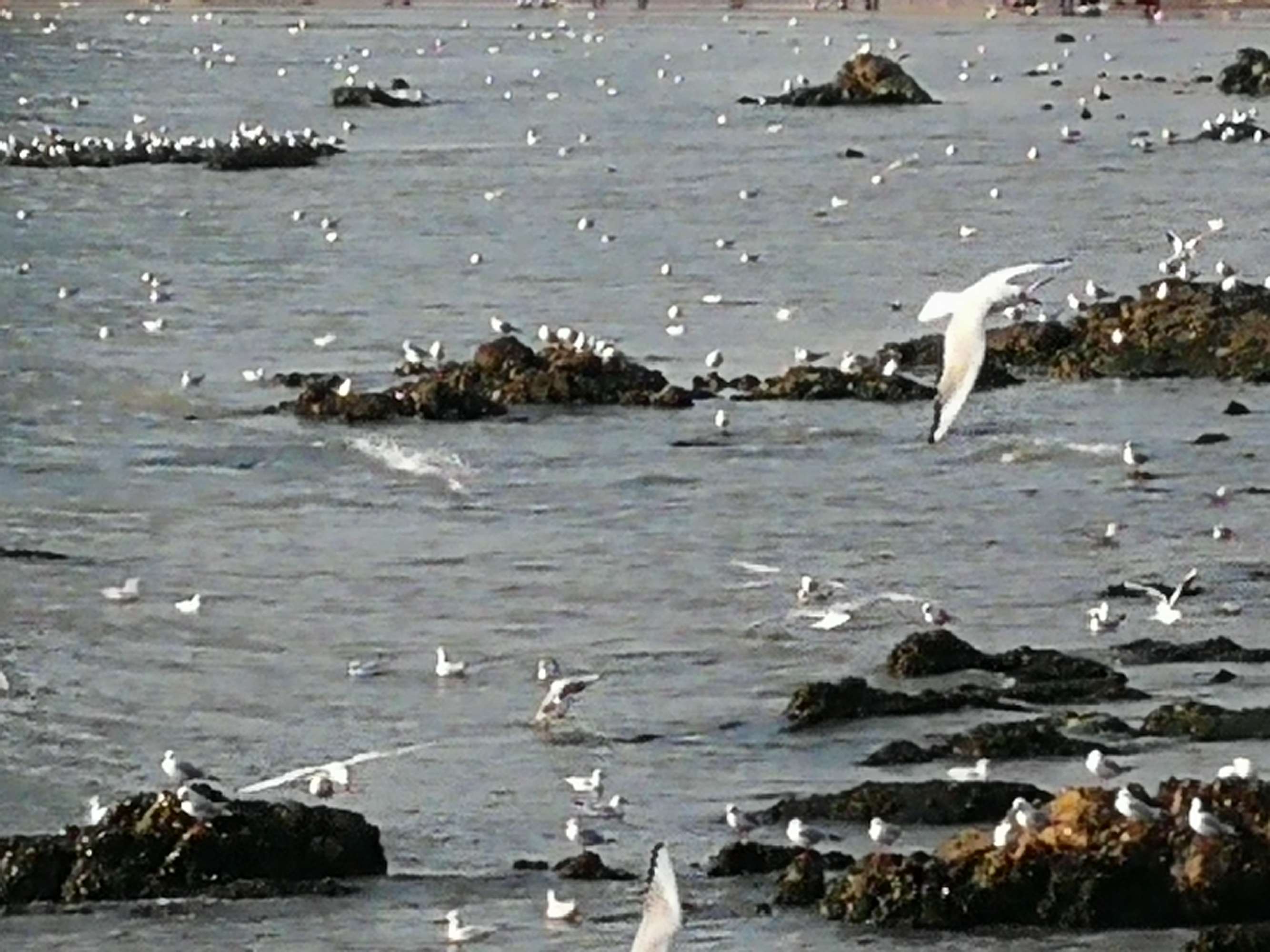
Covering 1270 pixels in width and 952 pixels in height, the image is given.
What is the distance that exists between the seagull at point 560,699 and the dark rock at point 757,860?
11.1ft

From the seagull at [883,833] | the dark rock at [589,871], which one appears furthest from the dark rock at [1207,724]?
the dark rock at [589,871]

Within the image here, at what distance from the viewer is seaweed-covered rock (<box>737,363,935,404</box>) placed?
34156 mm

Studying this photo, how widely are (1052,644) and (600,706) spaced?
3.06 metres

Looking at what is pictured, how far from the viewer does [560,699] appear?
2219cm

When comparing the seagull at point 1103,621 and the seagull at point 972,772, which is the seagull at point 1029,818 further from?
the seagull at point 1103,621

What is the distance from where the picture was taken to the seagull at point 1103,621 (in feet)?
79.6

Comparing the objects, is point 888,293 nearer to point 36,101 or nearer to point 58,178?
point 58,178

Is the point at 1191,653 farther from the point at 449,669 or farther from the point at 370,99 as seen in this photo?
the point at 370,99

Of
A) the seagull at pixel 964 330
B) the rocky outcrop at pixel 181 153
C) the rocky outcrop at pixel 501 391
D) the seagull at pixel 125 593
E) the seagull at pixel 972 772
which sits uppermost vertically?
the rocky outcrop at pixel 181 153

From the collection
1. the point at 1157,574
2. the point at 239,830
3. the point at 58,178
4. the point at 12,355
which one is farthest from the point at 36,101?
the point at 239,830

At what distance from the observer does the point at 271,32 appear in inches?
4082

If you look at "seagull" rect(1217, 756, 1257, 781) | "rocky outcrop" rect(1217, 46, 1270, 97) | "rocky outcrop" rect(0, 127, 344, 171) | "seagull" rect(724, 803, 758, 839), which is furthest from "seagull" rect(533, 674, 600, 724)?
"rocky outcrop" rect(1217, 46, 1270, 97)

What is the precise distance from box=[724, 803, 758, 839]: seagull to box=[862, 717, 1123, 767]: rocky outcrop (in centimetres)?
140

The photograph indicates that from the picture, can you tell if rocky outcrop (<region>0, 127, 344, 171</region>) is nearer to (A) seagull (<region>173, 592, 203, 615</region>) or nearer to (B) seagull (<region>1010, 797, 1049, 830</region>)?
(A) seagull (<region>173, 592, 203, 615</region>)
